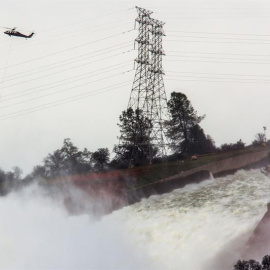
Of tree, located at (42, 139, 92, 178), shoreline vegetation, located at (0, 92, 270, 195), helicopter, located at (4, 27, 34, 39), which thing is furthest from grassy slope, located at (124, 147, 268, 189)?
tree, located at (42, 139, 92, 178)

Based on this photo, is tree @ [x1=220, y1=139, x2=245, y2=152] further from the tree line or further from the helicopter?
the helicopter

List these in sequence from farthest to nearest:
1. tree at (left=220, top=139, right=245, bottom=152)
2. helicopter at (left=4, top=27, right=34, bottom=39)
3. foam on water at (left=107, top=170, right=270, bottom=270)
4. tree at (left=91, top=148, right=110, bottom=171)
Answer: tree at (left=91, top=148, right=110, bottom=171) < tree at (left=220, top=139, right=245, bottom=152) < helicopter at (left=4, top=27, right=34, bottom=39) < foam on water at (left=107, top=170, right=270, bottom=270)

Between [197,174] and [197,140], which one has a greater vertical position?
[197,140]

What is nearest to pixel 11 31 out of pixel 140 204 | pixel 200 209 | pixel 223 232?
pixel 140 204

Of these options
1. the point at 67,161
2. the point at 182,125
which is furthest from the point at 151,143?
the point at 67,161

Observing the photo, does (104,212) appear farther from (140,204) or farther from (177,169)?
(177,169)

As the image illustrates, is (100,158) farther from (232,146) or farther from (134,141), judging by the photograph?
(232,146)
